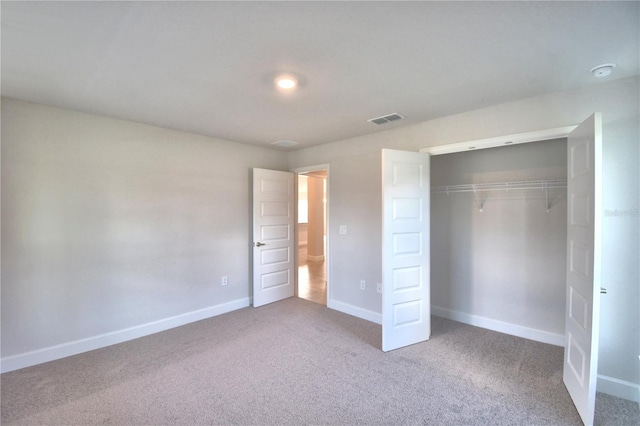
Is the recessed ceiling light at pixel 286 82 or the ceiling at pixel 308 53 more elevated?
the ceiling at pixel 308 53

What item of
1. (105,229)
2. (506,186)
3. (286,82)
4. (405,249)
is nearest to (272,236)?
(105,229)

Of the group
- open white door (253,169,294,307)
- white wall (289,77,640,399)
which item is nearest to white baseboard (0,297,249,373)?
open white door (253,169,294,307)

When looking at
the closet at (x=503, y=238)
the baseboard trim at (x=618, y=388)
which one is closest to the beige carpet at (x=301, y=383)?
the baseboard trim at (x=618, y=388)

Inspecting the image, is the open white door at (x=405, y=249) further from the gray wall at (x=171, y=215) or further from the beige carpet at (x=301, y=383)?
the gray wall at (x=171, y=215)

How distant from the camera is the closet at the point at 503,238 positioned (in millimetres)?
3062

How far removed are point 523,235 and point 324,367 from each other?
2596mm

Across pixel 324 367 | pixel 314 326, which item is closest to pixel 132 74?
pixel 324 367

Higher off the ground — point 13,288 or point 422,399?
point 13,288

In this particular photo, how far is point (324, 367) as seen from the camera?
267cm

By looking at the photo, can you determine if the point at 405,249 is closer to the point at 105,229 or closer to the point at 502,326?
the point at 502,326

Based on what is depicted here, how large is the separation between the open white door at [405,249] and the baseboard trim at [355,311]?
2.42 ft

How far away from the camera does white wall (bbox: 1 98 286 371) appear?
8.76ft

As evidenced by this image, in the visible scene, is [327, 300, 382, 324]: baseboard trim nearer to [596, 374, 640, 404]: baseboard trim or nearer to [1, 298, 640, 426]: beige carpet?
[1, 298, 640, 426]: beige carpet

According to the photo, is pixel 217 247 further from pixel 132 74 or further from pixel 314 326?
pixel 132 74
